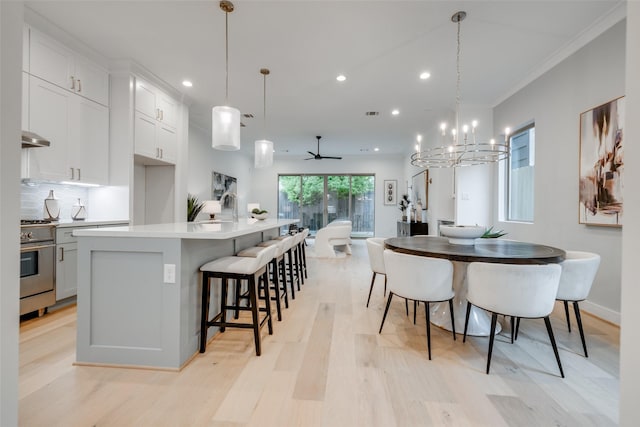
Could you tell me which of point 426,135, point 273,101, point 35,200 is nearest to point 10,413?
point 35,200

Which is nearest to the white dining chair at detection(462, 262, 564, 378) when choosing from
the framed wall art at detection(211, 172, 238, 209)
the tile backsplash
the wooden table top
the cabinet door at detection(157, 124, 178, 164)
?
the wooden table top

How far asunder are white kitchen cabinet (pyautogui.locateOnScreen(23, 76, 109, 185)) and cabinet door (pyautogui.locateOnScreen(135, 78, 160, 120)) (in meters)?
0.40

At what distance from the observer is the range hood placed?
256 centimetres

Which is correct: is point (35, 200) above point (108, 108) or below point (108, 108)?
below

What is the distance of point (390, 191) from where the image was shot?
9.27 m

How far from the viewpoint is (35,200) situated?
3.13 meters

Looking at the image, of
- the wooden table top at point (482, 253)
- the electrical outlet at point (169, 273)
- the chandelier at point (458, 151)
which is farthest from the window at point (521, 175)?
the electrical outlet at point (169, 273)

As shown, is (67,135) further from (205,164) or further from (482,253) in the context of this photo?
(482,253)

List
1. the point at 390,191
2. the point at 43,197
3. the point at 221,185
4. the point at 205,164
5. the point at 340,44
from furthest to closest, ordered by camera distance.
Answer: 1. the point at 390,191
2. the point at 221,185
3. the point at 205,164
4. the point at 43,197
5. the point at 340,44

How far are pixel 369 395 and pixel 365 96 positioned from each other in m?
4.07

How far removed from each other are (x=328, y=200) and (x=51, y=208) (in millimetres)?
7253

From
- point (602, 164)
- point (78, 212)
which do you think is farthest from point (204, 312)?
point (602, 164)

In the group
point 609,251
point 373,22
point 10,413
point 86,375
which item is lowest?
point 86,375

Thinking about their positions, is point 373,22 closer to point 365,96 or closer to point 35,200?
point 365,96
